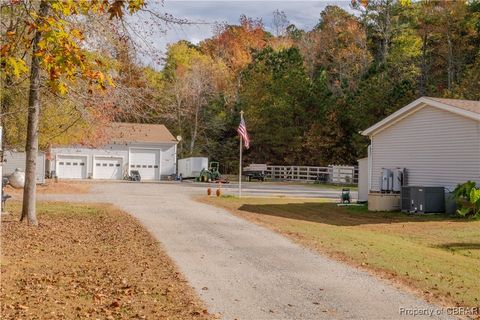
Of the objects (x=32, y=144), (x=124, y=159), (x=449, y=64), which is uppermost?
(x=449, y=64)

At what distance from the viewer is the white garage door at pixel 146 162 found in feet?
155

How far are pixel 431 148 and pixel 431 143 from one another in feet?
0.64

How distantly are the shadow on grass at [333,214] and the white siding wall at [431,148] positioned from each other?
1.91m

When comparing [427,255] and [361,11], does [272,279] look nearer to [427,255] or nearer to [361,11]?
[427,255]

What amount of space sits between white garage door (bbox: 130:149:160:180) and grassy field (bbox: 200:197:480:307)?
24140 millimetres

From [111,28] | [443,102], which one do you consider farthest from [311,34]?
[111,28]

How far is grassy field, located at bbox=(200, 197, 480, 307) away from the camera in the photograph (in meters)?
8.70

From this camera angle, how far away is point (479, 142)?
19703 millimetres

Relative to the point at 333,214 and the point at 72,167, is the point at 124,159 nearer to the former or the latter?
the point at 72,167

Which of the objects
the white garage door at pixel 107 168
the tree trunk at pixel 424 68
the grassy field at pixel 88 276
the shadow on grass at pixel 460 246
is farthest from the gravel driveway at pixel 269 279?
the tree trunk at pixel 424 68

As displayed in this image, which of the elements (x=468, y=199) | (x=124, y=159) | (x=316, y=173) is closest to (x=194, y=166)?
(x=124, y=159)

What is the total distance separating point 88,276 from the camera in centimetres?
871

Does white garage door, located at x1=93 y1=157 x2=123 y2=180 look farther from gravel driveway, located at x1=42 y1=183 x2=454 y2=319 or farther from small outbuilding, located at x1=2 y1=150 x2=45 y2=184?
gravel driveway, located at x1=42 y1=183 x2=454 y2=319

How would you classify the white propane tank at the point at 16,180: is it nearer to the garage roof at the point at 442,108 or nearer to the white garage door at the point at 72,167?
the white garage door at the point at 72,167
